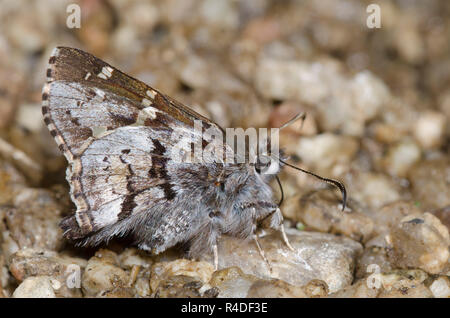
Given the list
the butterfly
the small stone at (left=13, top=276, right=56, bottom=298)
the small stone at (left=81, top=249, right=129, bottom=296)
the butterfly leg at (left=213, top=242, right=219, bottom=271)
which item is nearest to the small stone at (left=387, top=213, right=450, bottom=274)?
the butterfly

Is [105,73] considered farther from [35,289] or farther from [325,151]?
[325,151]

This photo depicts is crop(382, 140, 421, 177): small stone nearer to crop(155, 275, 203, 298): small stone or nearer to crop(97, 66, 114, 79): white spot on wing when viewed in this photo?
crop(155, 275, 203, 298): small stone

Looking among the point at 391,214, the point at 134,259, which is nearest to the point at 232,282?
the point at 134,259

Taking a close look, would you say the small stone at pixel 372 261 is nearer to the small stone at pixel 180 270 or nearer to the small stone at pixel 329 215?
the small stone at pixel 329 215

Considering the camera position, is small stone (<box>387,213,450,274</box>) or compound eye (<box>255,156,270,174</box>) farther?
compound eye (<box>255,156,270,174</box>)

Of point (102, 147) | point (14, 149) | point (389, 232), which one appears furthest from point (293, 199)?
point (14, 149)
